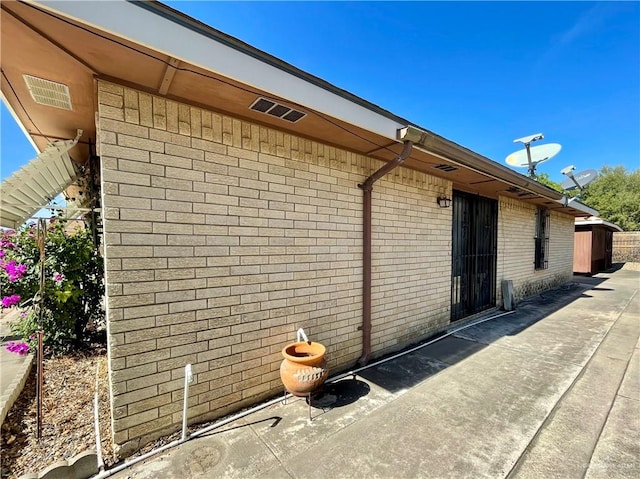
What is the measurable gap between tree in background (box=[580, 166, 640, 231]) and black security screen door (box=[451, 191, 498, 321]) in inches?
1206

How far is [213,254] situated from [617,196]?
42.4 metres

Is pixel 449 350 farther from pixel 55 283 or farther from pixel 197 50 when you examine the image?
pixel 55 283

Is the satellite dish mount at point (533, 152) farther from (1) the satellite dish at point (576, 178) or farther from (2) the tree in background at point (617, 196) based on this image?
(2) the tree in background at point (617, 196)

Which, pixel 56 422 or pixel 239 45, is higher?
pixel 239 45

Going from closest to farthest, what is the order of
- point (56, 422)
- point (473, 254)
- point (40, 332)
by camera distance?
point (40, 332)
point (56, 422)
point (473, 254)

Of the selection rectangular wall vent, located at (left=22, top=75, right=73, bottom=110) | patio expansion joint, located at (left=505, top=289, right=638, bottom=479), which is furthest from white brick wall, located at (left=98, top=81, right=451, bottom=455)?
patio expansion joint, located at (left=505, top=289, right=638, bottom=479)

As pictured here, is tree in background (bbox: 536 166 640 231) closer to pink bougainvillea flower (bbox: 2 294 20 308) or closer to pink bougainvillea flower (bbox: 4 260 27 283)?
pink bougainvillea flower (bbox: 4 260 27 283)

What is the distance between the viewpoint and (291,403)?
280 cm

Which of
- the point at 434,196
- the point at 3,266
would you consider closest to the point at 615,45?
the point at 434,196

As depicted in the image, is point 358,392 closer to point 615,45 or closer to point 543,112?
point 615,45

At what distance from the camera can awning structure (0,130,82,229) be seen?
7.91 ft

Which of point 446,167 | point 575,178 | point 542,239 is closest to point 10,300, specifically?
point 446,167

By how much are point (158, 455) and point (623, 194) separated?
42783 millimetres

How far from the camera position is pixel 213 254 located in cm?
245
